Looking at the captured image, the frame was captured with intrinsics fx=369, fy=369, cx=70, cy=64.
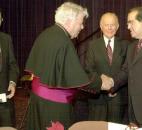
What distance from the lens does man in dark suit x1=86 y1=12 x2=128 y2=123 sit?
15.8 ft

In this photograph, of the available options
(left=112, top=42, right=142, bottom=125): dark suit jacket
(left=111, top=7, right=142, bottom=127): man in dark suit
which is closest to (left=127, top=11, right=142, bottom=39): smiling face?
(left=111, top=7, right=142, bottom=127): man in dark suit

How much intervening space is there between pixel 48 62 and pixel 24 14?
6.04 m

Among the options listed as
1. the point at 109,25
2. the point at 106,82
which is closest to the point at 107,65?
the point at 106,82

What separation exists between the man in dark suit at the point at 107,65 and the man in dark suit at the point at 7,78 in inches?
40.6

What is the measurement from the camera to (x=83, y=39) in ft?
29.2

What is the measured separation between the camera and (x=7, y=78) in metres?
4.22

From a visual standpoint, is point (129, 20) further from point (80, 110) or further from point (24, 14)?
point (24, 14)

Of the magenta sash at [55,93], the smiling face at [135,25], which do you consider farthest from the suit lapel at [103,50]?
the magenta sash at [55,93]

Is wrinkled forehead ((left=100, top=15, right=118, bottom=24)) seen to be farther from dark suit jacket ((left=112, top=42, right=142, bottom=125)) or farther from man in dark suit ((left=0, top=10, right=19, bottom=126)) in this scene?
man in dark suit ((left=0, top=10, right=19, bottom=126))

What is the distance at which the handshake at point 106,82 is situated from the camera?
4414mm

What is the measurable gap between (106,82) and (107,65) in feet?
1.15

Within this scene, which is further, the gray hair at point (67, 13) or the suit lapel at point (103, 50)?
the suit lapel at point (103, 50)

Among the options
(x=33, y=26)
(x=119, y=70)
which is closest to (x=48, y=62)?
(x=119, y=70)

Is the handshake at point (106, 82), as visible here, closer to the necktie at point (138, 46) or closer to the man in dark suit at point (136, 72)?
the man in dark suit at point (136, 72)
